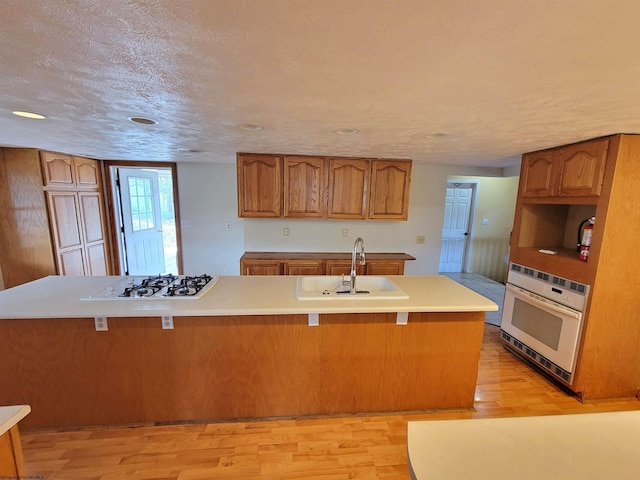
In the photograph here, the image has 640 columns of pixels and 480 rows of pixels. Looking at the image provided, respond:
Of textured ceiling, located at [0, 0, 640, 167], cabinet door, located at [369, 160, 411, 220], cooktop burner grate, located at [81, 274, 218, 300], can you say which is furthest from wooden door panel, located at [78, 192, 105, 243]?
cabinet door, located at [369, 160, 411, 220]

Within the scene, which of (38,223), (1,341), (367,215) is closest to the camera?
(1,341)

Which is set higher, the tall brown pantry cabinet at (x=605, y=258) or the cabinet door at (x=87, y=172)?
the cabinet door at (x=87, y=172)

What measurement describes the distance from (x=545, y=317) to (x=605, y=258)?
0.66 m

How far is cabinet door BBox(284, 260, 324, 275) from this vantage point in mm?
3297

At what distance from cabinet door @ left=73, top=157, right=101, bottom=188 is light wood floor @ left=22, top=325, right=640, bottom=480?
3.06 metres

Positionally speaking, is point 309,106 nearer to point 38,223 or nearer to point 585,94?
point 585,94

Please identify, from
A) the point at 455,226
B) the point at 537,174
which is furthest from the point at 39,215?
the point at 455,226

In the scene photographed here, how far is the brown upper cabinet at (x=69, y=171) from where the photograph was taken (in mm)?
3064

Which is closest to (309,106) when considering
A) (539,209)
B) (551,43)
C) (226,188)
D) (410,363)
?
(551,43)

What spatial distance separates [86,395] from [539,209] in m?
3.93

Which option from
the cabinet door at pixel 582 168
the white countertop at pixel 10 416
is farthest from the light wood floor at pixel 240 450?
the cabinet door at pixel 582 168

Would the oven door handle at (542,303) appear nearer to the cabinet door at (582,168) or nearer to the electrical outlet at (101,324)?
the cabinet door at (582,168)

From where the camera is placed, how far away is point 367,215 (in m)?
3.29

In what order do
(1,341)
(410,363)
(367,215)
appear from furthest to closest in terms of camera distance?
1. (367,215)
2. (410,363)
3. (1,341)
